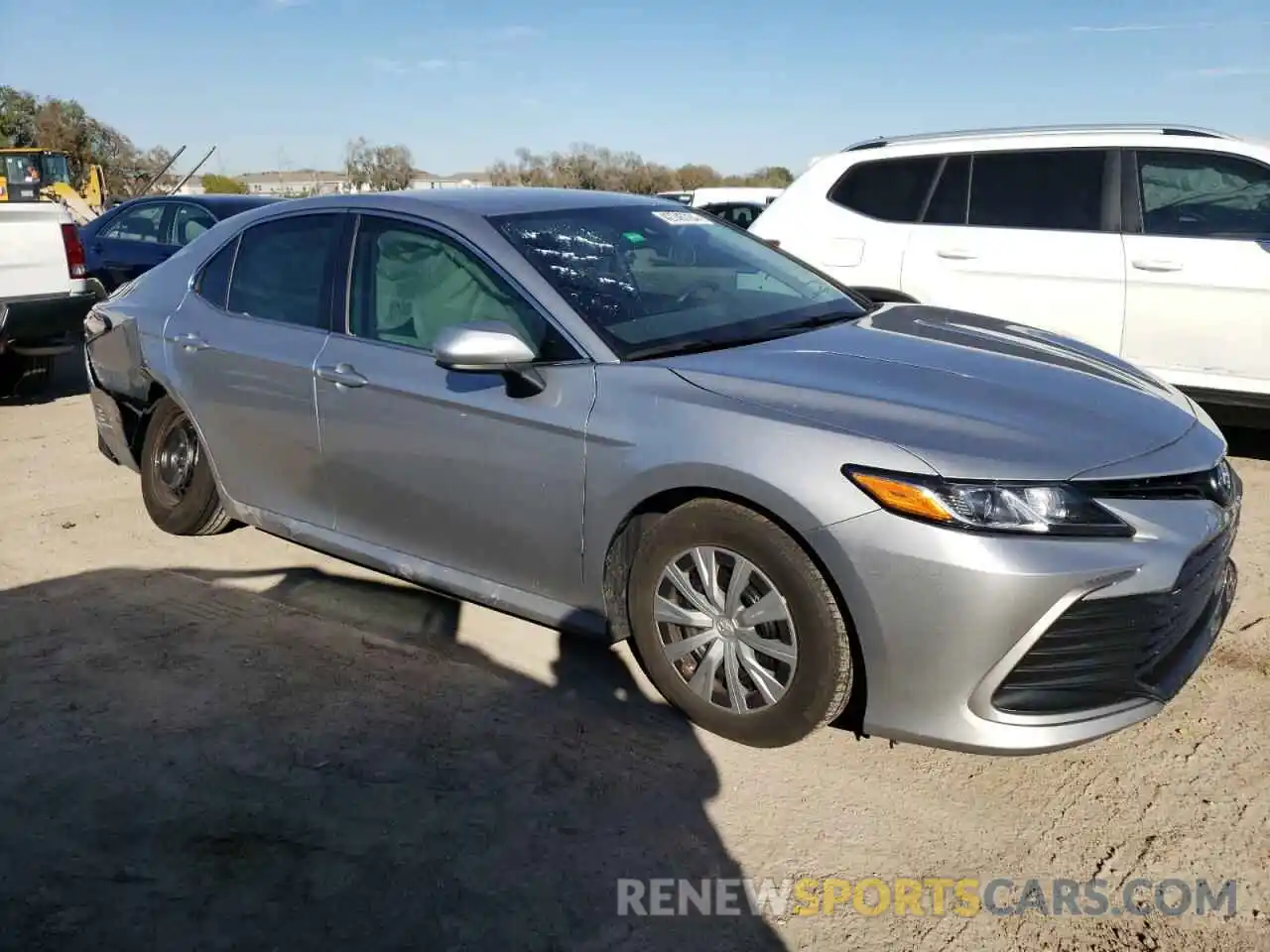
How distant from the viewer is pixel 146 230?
1091cm

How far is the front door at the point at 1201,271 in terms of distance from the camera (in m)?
5.45

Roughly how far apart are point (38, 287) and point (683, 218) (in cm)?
567

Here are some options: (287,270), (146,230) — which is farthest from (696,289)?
(146,230)

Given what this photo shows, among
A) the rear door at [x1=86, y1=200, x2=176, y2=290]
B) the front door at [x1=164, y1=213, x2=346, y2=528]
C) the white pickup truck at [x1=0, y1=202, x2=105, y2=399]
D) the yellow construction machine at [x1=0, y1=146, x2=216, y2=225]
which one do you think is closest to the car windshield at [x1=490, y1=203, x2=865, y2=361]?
the front door at [x1=164, y1=213, x2=346, y2=528]

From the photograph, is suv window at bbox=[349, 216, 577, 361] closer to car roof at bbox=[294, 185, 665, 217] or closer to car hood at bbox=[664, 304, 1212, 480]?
car roof at bbox=[294, 185, 665, 217]

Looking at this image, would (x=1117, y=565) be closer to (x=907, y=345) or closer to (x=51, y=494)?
(x=907, y=345)

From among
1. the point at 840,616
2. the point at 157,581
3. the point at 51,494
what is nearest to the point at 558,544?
the point at 840,616

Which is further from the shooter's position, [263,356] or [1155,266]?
[1155,266]

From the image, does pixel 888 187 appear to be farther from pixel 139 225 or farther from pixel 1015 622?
pixel 139 225

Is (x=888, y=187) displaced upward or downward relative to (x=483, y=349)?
upward

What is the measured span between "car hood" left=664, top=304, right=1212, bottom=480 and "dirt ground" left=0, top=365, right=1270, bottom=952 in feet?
3.00

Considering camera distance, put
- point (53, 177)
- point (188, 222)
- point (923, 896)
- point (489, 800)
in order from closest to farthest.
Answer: point (923, 896) < point (489, 800) < point (188, 222) < point (53, 177)

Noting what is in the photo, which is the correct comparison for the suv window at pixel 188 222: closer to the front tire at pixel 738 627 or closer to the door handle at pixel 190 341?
the door handle at pixel 190 341

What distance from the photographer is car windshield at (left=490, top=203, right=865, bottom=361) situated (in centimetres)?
339
